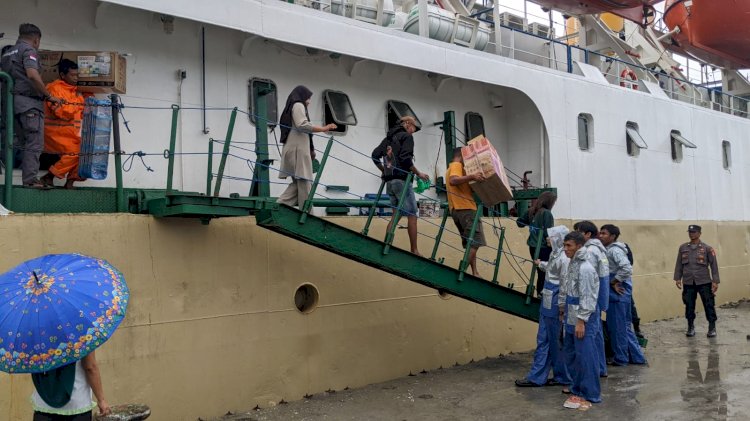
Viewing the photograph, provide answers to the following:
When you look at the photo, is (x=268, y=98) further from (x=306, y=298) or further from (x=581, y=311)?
(x=581, y=311)

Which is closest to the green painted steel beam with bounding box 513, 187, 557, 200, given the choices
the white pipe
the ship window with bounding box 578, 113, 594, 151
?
the ship window with bounding box 578, 113, 594, 151

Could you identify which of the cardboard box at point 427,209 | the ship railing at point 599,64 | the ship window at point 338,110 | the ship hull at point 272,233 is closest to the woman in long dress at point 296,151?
the ship hull at point 272,233

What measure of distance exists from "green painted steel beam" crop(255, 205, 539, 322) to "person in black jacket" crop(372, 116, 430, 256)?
293 millimetres

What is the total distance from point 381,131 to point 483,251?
210 cm

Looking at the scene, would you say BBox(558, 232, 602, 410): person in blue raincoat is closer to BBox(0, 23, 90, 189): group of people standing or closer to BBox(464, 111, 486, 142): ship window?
BBox(464, 111, 486, 142): ship window

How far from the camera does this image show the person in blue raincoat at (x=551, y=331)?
6758mm

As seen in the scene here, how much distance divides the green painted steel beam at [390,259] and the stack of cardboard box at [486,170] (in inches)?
36.0

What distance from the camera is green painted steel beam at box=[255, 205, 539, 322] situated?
19.6 ft

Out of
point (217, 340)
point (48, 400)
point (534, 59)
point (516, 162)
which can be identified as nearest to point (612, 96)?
point (534, 59)

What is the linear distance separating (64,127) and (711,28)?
13.7 meters

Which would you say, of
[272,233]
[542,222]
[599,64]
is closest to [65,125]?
[272,233]

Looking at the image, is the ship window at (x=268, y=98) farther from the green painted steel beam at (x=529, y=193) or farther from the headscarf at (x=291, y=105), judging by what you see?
the green painted steel beam at (x=529, y=193)

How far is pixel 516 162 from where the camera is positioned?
10453mm

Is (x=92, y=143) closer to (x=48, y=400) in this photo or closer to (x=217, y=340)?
(x=217, y=340)
